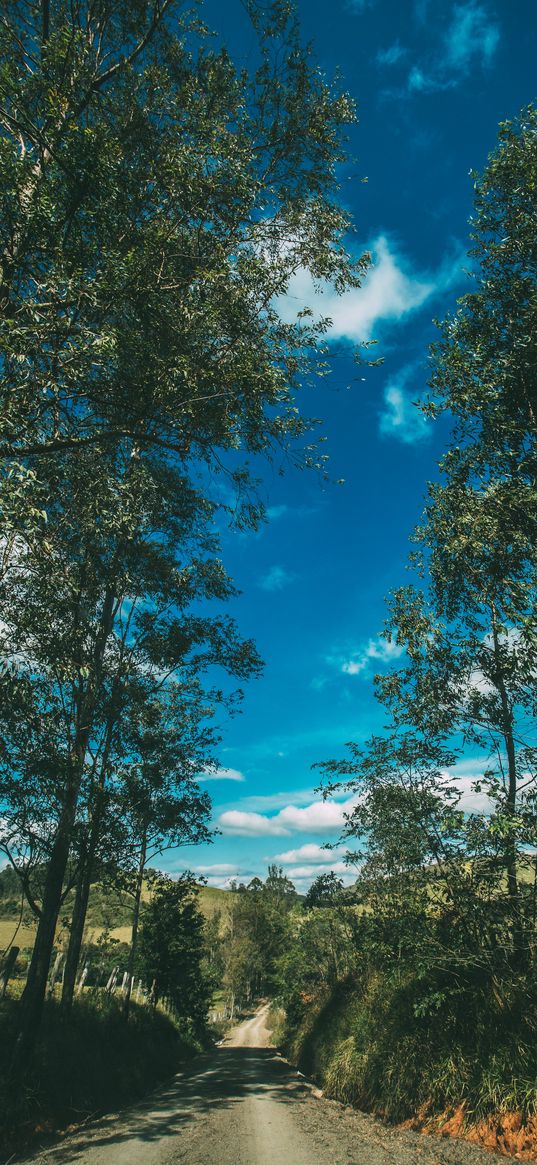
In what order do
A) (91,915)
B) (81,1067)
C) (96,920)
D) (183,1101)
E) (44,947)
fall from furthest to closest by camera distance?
1. (91,915)
2. (96,920)
3. (81,1067)
4. (183,1101)
5. (44,947)

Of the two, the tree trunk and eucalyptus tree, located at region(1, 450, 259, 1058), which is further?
the tree trunk

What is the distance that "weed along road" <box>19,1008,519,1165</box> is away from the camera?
691cm

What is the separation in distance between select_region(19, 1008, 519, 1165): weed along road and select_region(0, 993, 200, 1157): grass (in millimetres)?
698

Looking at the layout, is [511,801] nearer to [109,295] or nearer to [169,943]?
[109,295]

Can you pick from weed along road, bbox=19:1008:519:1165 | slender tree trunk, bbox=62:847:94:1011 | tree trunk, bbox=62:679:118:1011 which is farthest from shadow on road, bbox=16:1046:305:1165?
tree trunk, bbox=62:679:118:1011

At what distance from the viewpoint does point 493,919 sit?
8.01 metres

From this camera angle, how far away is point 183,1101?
431 inches

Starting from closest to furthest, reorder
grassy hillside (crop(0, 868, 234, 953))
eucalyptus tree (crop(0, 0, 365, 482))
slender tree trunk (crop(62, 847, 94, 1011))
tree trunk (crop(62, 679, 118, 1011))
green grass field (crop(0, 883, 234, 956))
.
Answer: eucalyptus tree (crop(0, 0, 365, 482)), tree trunk (crop(62, 679, 118, 1011)), slender tree trunk (crop(62, 847, 94, 1011)), grassy hillside (crop(0, 868, 234, 953)), green grass field (crop(0, 883, 234, 956))

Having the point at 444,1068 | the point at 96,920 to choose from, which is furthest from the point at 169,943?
the point at 96,920

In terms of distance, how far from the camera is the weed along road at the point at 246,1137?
6.91 meters

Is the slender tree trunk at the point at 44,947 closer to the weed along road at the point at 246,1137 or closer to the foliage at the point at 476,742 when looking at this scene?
the weed along road at the point at 246,1137

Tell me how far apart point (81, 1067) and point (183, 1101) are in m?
2.23

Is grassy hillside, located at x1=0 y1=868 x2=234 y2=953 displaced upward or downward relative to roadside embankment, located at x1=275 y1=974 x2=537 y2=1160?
downward

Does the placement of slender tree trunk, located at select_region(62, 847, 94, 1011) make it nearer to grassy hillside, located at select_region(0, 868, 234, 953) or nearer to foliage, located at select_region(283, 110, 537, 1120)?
grassy hillside, located at select_region(0, 868, 234, 953)
